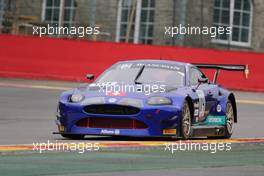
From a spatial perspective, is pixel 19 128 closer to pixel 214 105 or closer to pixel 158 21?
pixel 214 105

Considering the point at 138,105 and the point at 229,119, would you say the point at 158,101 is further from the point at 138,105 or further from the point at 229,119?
the point at 229,119

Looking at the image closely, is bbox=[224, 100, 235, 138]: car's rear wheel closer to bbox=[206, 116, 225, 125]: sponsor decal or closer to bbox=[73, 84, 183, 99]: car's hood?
bbox=[206, 116, 225, 125]: sponsor decal

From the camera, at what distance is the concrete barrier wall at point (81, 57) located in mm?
27859

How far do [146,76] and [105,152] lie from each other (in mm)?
3047

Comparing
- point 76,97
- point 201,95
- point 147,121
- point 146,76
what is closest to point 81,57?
point 146,76

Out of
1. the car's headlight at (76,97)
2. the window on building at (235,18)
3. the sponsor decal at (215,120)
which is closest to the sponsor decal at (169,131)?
the car's headlight at (76,97)

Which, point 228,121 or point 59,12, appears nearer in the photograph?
point 228,121

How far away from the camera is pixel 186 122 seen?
41.4 ft

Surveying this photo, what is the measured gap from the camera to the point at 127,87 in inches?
500

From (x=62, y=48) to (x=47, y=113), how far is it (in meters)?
9.47

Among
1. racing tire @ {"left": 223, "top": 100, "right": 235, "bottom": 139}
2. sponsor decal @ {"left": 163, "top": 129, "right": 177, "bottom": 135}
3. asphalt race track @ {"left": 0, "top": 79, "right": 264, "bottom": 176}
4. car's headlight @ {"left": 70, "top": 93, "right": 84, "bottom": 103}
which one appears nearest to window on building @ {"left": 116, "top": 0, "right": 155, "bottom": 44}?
asphalt race track @ {"left": 0, "top": 79, "right": 264, "bottom": 176}

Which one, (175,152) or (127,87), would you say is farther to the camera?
(127,87)

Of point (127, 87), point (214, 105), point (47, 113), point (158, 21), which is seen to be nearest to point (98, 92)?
point (127, 87)

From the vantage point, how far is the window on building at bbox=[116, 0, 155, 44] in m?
34.9
